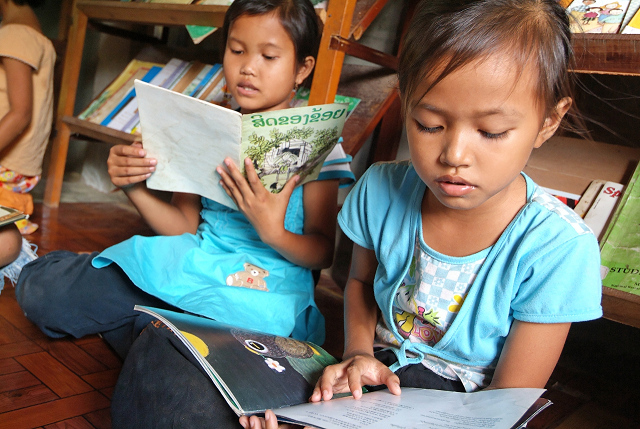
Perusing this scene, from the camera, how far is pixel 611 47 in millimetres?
870

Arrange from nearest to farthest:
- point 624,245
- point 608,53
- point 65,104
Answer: point 608,53 < point 624,245 < point 65,104

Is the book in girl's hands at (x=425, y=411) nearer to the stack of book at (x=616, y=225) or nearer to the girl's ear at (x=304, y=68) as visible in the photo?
the stack of book at (x=616, y=225)

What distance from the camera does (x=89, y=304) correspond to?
1.02 m

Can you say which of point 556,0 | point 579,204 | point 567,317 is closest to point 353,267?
point 567,317

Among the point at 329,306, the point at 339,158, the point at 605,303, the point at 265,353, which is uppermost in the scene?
the point at 339,158

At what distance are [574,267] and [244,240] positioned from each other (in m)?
0.65

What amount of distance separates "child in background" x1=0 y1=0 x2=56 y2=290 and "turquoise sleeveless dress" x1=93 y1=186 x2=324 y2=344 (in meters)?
0.92

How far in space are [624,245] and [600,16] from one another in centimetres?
43

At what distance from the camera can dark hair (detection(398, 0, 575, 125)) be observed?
59 cm

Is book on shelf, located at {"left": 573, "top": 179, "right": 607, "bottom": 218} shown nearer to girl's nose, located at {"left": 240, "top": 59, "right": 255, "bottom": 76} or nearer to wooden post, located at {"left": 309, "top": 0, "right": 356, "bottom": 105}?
wooden post, located at {"left": 309, "top": 0, "right": 356, "bottom": 105}

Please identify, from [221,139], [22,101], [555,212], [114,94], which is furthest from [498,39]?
[114,94]

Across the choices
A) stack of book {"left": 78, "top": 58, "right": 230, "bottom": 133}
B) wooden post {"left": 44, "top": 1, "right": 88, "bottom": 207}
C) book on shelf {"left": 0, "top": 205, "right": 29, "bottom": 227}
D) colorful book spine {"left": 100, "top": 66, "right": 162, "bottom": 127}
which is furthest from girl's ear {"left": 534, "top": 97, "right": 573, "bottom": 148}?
wooden post {"left": 44, "top": 1, "right": 88, "bottom": 207}

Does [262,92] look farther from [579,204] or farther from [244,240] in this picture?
[579,204]

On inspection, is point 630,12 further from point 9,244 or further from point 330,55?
point 9,244
